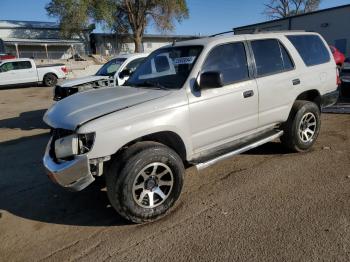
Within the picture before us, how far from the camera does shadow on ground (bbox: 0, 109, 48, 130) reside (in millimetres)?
9591

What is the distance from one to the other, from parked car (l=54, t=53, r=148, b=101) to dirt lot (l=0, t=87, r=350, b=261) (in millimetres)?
3702

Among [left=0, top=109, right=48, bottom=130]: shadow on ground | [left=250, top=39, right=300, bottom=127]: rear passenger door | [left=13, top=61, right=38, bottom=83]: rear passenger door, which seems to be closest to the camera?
[left=250, top=39, right=300, bottom=127]: rear passenger door

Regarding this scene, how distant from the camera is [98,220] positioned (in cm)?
393

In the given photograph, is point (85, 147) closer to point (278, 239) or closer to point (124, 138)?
point (124, 138)

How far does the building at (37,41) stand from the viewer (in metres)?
39.8

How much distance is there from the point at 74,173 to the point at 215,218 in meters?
1.54

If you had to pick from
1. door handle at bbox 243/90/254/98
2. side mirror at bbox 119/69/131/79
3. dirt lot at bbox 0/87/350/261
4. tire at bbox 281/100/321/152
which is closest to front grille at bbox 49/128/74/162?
dirt lot at bbox 0/87/350/261

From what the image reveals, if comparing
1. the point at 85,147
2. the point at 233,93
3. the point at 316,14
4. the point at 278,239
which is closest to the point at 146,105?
the point at 85,147

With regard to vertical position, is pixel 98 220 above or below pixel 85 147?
below

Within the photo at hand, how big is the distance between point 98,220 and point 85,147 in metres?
0.93

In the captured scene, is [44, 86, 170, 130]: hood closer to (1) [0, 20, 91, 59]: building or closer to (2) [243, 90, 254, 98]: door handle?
(2) [243, 90, 254, 98]: door handle

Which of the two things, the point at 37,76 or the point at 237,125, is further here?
the point at 37,76

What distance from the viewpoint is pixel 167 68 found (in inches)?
186

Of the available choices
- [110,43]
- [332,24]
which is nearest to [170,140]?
[332,24]
